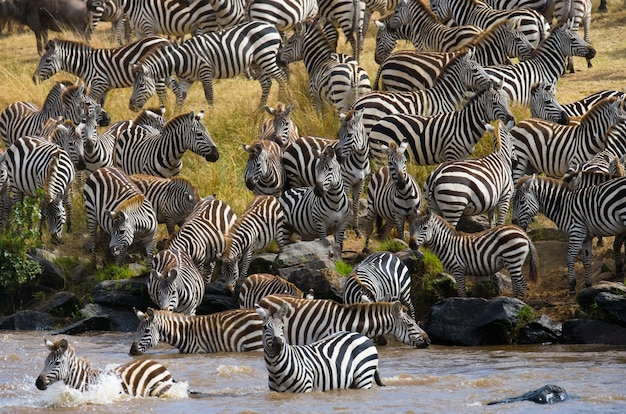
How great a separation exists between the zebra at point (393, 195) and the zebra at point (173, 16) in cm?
801

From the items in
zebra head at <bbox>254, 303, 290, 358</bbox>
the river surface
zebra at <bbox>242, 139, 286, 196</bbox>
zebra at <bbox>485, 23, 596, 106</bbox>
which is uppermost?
zebra at <bbox>485, 23, 596, 106</bbox>

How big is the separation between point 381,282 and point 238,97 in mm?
9139

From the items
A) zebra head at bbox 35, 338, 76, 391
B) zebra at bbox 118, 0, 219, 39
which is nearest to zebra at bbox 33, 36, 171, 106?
zebra at bbox 118, 0, 219, 39

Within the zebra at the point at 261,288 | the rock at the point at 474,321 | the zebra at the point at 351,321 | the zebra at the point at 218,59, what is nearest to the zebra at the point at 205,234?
the zebra at the point at 261,288

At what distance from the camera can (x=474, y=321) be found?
13898mm

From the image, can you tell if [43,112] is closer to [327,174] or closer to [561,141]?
[327,174]

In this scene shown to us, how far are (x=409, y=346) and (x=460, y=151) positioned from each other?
430 cm

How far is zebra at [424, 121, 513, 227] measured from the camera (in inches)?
604

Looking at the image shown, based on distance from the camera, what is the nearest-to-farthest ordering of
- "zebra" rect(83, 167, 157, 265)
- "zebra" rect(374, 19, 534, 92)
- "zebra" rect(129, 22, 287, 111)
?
"zebra" rect(83, 167, 157, 265) < "zebra" rect(374, 19, 534, 92) < "zebra" rect(129, 22, 287, 111)

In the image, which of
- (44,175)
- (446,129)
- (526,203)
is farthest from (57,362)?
(446,129)

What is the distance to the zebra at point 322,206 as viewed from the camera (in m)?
15.2

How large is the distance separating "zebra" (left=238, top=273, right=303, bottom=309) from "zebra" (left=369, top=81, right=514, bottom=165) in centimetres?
375

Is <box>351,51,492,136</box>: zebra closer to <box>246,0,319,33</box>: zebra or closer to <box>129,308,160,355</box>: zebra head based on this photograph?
<box>246,0,319,33</box>: zebra

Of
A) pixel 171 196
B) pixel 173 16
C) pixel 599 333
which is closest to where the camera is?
pixel 599 333
